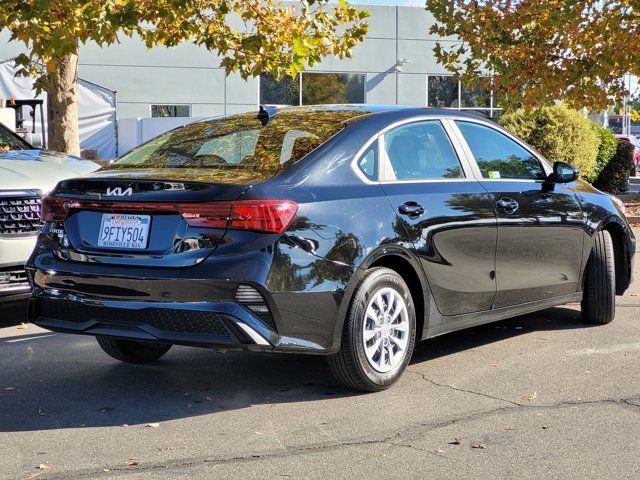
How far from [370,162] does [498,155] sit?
4.50 ft

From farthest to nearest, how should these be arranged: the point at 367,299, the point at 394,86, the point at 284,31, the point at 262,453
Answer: the point at 394,86, the point at 284,31, the point at 367,299, the point at 262,453

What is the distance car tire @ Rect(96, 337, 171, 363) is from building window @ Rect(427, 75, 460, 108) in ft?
84.8

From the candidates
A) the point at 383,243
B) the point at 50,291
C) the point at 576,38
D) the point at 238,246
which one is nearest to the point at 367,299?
the point at 383,243

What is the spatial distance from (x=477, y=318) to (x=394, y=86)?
996 inches

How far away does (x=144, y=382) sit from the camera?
5.85 metres

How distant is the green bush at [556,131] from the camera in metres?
19.5

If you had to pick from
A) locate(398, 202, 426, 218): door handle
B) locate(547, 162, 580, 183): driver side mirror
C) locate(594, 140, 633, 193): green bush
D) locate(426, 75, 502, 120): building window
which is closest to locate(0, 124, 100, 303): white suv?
locate(398, 202, 426, 218): door handle

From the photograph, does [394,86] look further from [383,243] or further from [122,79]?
[383,243]

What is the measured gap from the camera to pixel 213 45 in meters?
13.0

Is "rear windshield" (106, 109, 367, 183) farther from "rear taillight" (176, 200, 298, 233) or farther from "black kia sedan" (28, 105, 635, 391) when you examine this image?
"rear taillight" (176, 200, 298, 233)

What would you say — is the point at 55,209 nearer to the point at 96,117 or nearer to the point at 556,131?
the point at 556,131

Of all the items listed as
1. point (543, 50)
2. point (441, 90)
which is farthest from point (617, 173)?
point (441, 90)

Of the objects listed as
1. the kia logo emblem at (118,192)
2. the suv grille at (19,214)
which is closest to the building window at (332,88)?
the suv grille at (19,214)

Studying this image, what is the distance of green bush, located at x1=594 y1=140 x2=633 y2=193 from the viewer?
21703mm
